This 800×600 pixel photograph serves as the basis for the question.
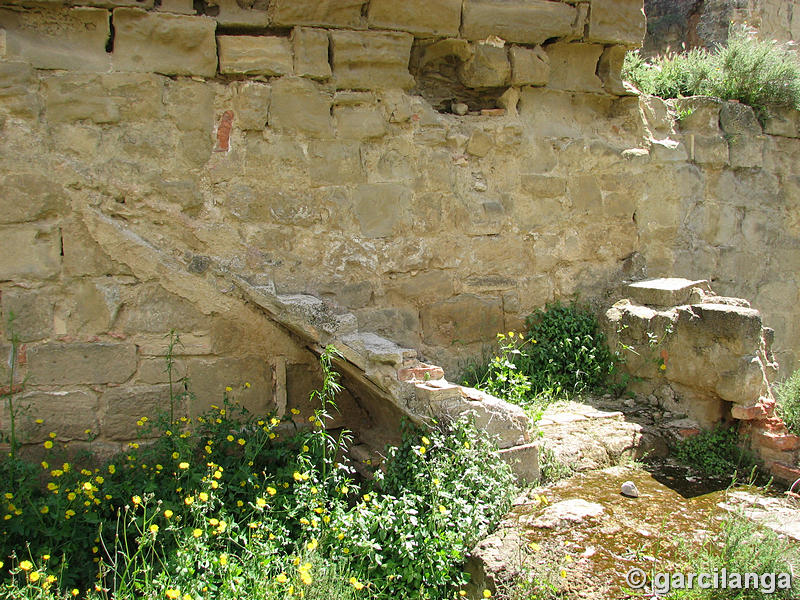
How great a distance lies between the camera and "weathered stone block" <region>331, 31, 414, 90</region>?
4.29 metres

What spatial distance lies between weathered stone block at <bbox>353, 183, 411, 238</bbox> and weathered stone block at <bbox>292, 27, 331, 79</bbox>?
0.76 meters

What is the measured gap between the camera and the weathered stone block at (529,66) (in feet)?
15.7

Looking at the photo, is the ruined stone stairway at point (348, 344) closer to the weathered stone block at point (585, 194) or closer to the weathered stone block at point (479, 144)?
the weathered stone block at point (479, 144)

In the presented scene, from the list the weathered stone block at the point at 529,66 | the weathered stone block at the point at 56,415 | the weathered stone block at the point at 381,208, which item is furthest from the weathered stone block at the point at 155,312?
the weathered stone block at the point at 529,66

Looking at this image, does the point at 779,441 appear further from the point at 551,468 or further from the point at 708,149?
the point at 708,149

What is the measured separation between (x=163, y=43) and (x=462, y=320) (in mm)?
2586

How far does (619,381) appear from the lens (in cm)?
477

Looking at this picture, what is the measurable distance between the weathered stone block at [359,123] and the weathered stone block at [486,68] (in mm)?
752

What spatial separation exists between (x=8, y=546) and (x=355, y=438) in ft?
6.30

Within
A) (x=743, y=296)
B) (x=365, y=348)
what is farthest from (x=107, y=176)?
(x=743, y=296)

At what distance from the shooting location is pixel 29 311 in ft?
12.4

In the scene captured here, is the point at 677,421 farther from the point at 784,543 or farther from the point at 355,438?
the point at 355,438

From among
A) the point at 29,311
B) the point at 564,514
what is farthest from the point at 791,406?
the point at 29,311

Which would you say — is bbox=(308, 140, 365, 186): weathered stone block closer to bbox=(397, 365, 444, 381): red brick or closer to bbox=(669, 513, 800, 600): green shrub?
bbox=(397, 365, 444, 381): red brick
